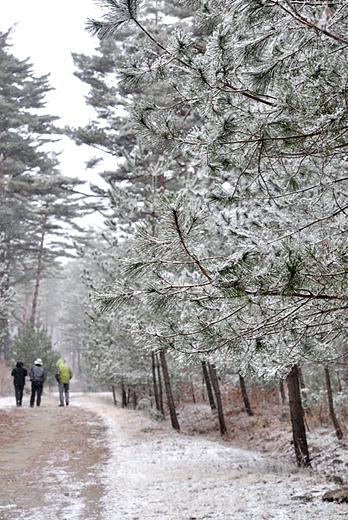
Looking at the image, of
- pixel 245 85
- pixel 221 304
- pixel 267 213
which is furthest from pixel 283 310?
pixel 245 85

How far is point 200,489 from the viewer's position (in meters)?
6.67

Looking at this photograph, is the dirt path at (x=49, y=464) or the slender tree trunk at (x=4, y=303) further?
the slender tree trunk at (x=4, y=303)

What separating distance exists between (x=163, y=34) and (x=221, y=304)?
34.2ft

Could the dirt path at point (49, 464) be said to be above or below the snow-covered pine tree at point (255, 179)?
below

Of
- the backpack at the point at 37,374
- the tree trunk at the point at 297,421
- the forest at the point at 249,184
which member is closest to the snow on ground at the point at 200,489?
the tree trunk at the point at 297,421

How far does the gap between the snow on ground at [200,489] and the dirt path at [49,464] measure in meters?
0.09

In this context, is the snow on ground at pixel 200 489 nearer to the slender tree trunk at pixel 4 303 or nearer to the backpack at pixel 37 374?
the backpack at pixel 37 374

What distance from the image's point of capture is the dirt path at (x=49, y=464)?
6027 mm

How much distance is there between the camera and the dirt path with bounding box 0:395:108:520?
6027 mm

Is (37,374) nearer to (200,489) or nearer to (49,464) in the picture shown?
(49,464)

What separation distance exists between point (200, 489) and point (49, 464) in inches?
143

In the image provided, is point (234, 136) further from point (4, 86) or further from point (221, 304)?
point (4, 86)

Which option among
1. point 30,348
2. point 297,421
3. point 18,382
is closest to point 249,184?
point 297,421

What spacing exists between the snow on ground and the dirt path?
3.6 inches
